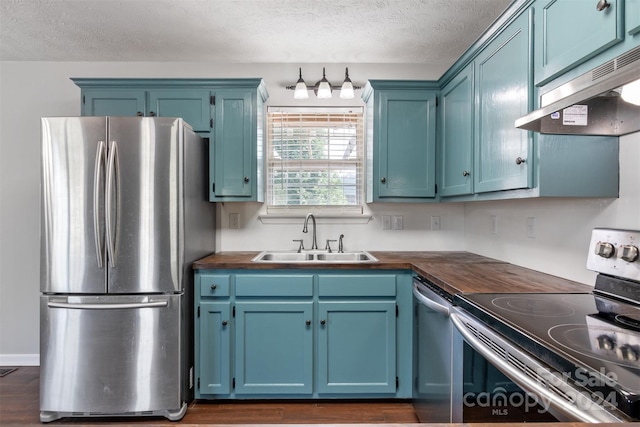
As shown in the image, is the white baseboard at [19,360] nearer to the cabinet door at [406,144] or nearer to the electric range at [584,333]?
the cabinet door at [406,144]

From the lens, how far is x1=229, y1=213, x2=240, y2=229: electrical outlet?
2.71 meters

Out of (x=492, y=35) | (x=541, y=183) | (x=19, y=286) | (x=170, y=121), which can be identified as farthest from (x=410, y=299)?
(x=19, y=286)

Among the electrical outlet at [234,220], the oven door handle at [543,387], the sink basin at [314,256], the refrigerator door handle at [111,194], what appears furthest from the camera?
the electrical outlet at [234,220]

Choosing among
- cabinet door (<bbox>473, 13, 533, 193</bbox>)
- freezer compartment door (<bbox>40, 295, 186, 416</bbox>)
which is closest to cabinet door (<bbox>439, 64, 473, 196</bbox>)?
cabinet door (<bbox>473, 13, 533, 193</bbox>)

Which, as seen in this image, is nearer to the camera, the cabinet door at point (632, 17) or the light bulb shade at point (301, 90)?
the cabinet door at point (632, 17)

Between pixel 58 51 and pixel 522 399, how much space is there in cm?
356

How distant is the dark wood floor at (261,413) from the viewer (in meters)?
1.96

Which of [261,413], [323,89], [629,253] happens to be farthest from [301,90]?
[261,413]

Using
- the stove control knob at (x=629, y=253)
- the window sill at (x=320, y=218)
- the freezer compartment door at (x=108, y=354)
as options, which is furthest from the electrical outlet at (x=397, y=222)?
the freezer compartment door at (x=108, y=354)

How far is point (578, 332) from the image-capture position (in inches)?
36.7

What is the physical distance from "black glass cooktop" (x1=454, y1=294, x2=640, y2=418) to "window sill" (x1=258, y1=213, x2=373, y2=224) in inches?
57.1

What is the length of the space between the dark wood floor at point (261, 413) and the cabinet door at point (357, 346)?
11cm

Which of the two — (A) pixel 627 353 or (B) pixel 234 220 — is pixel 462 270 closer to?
(A) pixel 627 353

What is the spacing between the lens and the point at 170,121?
1.90 m
